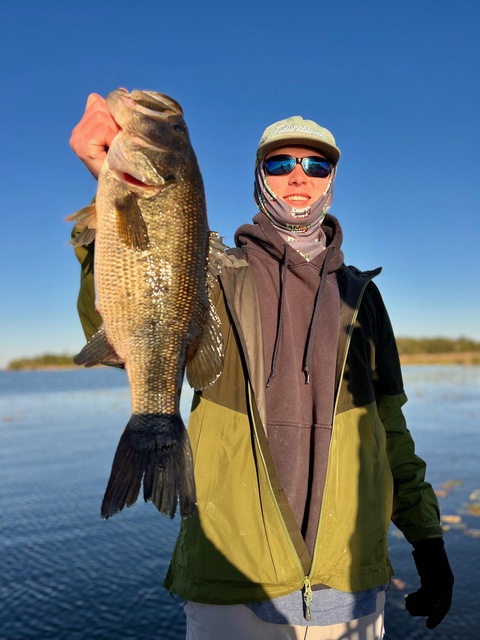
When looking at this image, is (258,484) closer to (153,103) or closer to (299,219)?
(299,219)

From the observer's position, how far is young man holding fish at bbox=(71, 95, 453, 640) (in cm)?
221

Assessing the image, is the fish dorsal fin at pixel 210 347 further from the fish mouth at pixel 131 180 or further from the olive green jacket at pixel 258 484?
the fish mouth at pixel 131 180

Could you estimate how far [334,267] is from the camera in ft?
9.04

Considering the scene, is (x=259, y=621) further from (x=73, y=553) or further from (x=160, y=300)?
(x=73, y=553)

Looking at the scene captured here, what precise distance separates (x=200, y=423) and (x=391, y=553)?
15.0 feet

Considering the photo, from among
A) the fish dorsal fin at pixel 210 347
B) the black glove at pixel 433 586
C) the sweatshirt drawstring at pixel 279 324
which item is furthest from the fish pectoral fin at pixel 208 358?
the black glove at pixel 433 586

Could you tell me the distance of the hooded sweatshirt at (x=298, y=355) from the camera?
2.36 metres

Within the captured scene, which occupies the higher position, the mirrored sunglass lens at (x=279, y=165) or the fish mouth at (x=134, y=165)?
the mirrored sunglass lens at (x=279, y=165)

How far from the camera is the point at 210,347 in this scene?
2.30 m

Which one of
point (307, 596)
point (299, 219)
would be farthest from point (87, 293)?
point (307, 596)

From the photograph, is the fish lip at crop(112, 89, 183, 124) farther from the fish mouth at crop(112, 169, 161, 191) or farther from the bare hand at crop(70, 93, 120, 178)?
the fish mouth at crop(112, 169, 161, 191)

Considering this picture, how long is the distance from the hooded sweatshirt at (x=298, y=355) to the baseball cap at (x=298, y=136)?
1.44 feet

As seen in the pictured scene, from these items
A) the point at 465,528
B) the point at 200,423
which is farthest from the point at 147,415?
the point at 465,528

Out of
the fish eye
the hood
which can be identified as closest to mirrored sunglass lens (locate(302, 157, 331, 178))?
the hood
